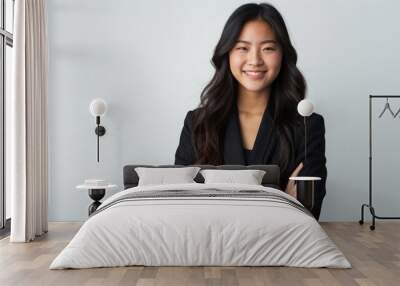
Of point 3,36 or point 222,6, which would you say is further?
point 222,6

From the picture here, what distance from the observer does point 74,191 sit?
726 cm

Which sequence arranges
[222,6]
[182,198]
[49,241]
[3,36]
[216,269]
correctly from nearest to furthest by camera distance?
[216,269], [182,198], [49,241], [3,36], [222,6]

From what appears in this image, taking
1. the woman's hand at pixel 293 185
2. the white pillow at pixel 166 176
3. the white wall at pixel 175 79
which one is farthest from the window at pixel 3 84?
the woman's hand at pixel 293 185

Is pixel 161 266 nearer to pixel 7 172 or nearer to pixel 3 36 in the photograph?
pixel 7 172

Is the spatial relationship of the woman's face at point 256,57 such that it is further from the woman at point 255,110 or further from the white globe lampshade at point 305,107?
the white globe lampshade at point 305,107

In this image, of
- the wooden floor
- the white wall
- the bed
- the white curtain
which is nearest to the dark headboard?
the white wall

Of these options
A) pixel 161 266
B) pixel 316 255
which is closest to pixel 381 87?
pixel 316 255

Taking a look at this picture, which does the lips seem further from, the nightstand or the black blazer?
the nightstand

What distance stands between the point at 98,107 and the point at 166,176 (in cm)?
120

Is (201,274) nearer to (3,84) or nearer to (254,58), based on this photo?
(254,58)

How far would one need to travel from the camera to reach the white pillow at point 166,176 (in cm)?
643

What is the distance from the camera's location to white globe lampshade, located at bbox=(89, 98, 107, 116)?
695 centimetres

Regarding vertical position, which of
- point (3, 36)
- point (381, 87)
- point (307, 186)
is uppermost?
point (3, 36)

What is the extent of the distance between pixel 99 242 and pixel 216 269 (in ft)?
2.85
